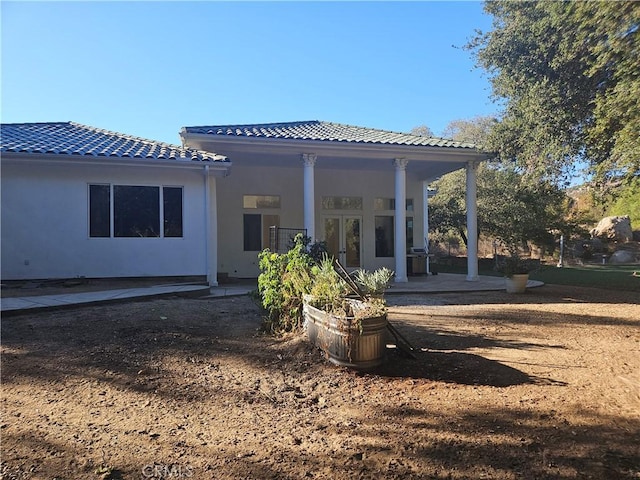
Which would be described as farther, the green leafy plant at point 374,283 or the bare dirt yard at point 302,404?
the green leafy plant at point 374,283

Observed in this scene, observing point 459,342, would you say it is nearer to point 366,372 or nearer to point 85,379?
point 366,372

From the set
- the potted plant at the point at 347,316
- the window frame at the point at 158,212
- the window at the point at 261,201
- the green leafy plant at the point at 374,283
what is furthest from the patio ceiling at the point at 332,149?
the green leafy plant at the point at 374,283

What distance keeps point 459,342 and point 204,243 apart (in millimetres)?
7324

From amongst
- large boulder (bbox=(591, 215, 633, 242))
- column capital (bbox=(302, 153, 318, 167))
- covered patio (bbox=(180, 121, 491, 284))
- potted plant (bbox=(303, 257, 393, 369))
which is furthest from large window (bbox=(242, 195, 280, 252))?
large boulder (bbox=(591, 215, 633, 242))

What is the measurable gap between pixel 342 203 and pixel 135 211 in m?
7.01

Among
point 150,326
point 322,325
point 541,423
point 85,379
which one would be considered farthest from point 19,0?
point 541,423

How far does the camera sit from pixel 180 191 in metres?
10.6

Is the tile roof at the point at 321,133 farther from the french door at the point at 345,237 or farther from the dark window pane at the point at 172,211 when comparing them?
the french door at the point at 345,237

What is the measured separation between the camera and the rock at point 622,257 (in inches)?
926

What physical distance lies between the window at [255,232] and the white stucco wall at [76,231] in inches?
118

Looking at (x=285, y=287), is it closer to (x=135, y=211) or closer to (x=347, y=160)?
(x=135, y=211)

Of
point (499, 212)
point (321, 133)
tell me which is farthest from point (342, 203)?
point (499, 212)

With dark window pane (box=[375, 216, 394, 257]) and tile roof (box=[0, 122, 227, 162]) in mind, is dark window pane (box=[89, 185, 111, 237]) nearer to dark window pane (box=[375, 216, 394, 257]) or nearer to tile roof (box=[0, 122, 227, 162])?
tile roof (box=[0, 122, 227, 162])

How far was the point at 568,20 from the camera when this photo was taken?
25.6ft
